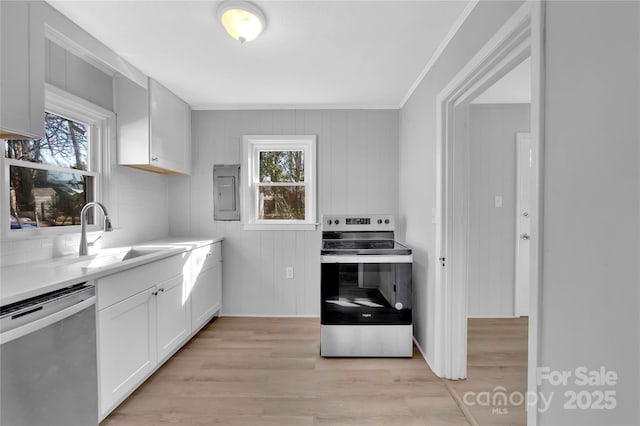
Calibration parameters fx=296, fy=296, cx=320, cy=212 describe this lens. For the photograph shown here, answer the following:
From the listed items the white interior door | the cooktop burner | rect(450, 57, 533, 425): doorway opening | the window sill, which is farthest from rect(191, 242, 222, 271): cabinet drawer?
the white interior door

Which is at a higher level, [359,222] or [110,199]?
[110,199]

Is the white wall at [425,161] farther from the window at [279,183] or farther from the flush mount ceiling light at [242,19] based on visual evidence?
the flush mount ceiling light at [242,19]

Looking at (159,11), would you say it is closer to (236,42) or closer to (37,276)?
(236,42)

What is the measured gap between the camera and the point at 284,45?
1.96 m

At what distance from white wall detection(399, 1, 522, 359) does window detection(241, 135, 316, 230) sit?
3.36 feet

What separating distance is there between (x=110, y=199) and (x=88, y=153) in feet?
1.25

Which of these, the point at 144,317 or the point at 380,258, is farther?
the point at 380,258

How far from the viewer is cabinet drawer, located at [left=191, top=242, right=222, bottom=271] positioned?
2.57 metres

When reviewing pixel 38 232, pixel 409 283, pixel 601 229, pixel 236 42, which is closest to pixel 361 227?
pixel 409 283

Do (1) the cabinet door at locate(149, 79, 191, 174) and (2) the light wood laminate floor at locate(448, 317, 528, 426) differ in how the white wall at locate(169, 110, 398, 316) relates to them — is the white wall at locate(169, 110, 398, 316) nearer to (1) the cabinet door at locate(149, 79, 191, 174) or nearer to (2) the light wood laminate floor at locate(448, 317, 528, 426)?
(1) the cabinet door at locate(149, 79, 191, 174)

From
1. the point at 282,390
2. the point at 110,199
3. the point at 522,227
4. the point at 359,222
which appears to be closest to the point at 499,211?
the point at 522,227

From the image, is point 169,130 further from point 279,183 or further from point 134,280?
point 134,280

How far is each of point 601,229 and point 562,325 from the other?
0.34 m

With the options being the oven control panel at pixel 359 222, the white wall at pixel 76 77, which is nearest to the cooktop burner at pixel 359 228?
the oven control panel at pixel 359 222
